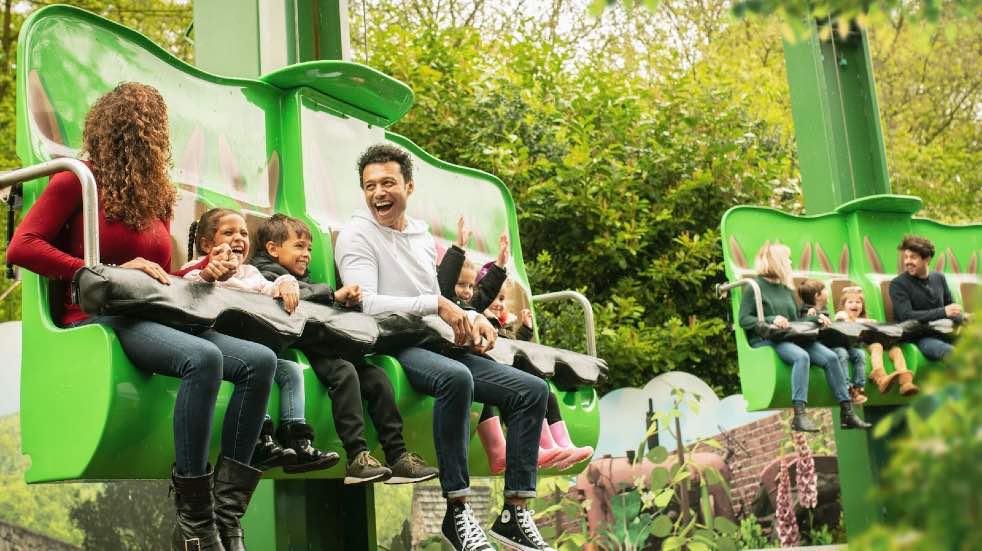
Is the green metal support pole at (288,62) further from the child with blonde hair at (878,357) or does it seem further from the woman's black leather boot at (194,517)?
the child with blonde hair at (878,357)

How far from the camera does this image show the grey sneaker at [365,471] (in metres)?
2.99

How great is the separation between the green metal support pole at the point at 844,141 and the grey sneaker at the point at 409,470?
4.19 metres

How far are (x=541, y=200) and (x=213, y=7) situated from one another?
4408 millimetres

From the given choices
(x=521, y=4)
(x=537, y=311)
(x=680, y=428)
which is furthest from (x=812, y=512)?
(x=521, y=4)

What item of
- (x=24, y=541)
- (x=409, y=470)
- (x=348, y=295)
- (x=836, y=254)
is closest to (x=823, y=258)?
(x=836, y=254)

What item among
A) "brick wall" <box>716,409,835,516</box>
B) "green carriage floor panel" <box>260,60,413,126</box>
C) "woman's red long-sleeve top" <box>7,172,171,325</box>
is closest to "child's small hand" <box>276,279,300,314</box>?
"woman's red long-sleeve top" <box>7,172,171,325</box>

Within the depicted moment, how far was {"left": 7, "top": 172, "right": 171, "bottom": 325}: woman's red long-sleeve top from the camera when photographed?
2760 millimetres

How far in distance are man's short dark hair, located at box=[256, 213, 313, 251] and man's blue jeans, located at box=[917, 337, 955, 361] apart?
403 centimetres

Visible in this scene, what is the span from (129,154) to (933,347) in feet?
15.6

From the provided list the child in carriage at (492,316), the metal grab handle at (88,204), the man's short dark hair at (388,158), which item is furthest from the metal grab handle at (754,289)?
the metal grab handle at (88,204)

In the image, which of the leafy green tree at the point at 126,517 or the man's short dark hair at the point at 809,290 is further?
the man's short dark hair at the point at 809,290

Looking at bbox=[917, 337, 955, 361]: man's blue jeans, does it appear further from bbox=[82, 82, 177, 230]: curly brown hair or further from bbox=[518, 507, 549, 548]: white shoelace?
bbox=[82, 82, 177, 230]: curly brown hair

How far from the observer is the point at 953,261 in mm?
6930

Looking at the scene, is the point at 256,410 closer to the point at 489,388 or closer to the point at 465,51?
the point at 489,388
